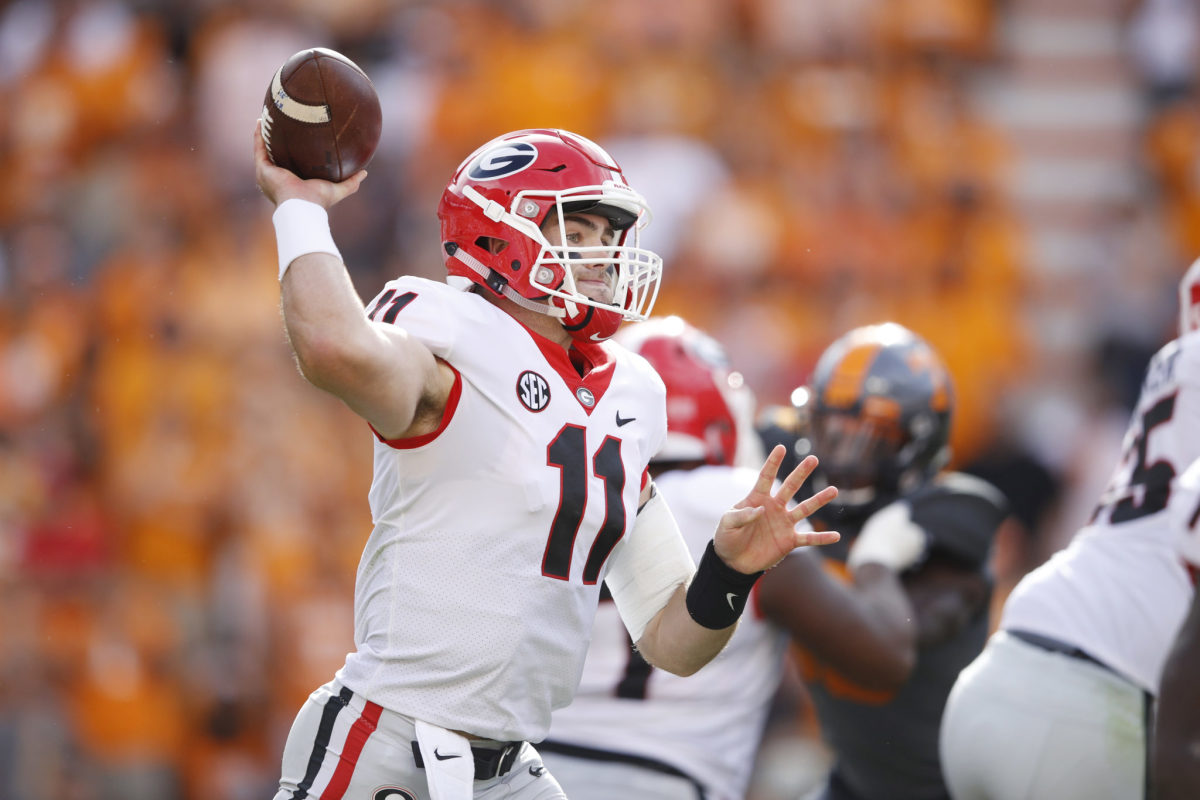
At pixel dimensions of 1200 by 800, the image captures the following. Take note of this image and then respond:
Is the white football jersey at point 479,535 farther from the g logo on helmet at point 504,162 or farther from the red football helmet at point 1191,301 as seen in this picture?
the red football helmet at point 1191,301

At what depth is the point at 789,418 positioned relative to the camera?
539 centimetres

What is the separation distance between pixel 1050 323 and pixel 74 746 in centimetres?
693

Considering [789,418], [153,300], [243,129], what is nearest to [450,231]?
[789,418]

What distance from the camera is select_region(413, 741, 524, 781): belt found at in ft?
9.75

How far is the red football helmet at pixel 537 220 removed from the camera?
3.14 metres

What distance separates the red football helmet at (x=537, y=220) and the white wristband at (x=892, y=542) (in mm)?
1446

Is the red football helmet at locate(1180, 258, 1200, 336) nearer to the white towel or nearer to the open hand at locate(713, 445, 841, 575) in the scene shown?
the open hand at locate(713, 445, 841, 575)

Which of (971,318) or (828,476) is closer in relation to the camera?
(828,476)

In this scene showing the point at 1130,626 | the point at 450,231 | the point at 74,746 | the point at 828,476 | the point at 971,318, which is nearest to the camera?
the point at 450,231

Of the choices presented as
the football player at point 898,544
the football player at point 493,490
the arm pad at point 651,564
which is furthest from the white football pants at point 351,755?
the football player at point 898,544

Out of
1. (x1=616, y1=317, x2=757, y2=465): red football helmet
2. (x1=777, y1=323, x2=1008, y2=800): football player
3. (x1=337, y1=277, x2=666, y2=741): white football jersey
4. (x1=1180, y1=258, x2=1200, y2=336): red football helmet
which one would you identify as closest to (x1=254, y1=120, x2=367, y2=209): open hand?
(x1=337, y1=277, x2=666, y2=741): white football jersey

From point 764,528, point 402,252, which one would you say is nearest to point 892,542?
point 764,528

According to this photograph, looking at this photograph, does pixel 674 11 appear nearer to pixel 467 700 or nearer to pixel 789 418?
pixel 789 418

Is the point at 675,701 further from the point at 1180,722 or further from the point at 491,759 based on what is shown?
the point at 1180,722
